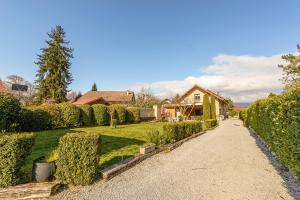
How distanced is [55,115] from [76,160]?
1511 centimetres

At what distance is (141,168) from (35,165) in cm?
330

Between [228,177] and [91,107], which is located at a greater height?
[91,107]

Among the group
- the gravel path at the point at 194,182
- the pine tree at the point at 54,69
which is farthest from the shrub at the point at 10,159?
the pine tree at the point at 54,69

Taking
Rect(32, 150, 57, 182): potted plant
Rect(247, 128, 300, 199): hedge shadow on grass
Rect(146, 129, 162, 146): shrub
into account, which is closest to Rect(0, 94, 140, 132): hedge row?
Rect(32, 150, 57, 182): potted plant

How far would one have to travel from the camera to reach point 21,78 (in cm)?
5288

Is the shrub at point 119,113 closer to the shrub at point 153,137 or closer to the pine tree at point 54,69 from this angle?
the shrub at point 153,137

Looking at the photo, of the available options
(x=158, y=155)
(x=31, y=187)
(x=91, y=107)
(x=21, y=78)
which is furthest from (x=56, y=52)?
(x=31, y=187)

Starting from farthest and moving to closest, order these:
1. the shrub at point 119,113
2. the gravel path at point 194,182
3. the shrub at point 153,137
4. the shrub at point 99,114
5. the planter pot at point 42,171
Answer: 1. the shrub at point 119,113
2. the shrub at point 99,114
3. the shrub at point 153,137
4. the planter pot at point 42,171
5. the gravel path at point 194,182

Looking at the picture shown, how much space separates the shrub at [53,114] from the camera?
18.6 meters

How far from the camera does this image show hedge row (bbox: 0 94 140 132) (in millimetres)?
10984

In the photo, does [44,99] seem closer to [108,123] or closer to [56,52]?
[56,52]

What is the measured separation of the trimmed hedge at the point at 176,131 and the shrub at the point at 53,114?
38.1 ft

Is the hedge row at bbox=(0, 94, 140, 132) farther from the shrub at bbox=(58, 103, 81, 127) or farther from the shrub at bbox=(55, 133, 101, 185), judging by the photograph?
the shrub at bbox=(55, 133, 101, 185)

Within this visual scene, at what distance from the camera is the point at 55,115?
19.1 m
